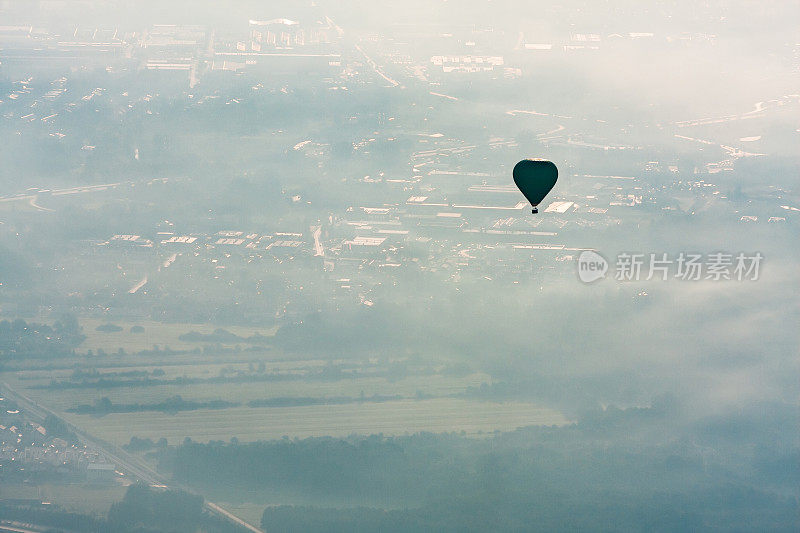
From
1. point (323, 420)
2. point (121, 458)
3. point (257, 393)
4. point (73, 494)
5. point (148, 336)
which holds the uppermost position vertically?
point (148, 336)

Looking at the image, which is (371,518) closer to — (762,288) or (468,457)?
(468,457)

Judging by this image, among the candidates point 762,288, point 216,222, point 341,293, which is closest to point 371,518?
point 341,293

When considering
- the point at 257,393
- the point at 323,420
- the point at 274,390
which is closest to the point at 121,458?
the point at 257,393

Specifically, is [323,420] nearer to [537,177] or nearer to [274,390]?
[274,390]

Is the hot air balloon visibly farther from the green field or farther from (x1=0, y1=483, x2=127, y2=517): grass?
(x1=0, y1=483, x2=127, y2=517): grass

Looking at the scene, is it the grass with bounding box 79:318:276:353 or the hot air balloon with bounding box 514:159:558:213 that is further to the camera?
the grass with bounding box 79:318:276:353

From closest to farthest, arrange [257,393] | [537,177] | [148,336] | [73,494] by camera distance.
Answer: [537,177] → [73,494] → [257,393] → [148,336]

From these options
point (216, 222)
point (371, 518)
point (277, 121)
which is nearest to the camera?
point (371, 518)

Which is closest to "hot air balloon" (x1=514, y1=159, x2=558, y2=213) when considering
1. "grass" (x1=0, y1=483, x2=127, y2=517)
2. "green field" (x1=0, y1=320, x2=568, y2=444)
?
"green field" (x1=0, y1=320, x2=568, y2=444)

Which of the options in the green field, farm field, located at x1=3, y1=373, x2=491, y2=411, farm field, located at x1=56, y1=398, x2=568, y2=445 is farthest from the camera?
farm field, located at x1=3, y1=373, x2=491, y2=411
